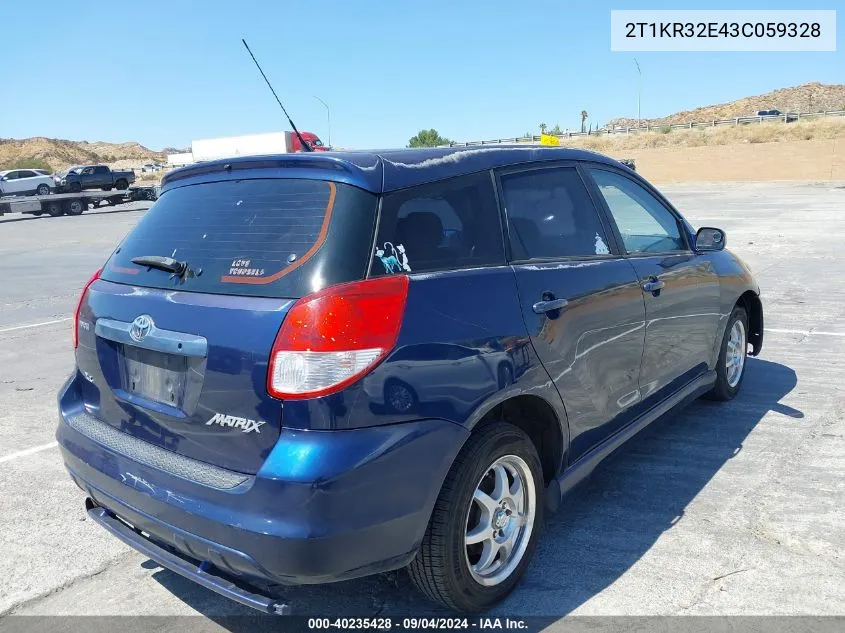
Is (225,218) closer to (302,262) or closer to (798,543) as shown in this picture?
(302,262)

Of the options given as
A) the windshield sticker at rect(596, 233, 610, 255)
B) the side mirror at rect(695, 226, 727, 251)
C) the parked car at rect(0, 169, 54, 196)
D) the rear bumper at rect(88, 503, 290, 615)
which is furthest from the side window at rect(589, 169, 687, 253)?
the parked car at rect(0, 169, 54, 196)

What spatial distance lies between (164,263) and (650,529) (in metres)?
2.53

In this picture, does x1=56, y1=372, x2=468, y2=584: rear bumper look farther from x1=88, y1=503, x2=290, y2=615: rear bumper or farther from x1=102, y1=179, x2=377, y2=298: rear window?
x1=102, y1=179, x2=377, y2=298: rear window

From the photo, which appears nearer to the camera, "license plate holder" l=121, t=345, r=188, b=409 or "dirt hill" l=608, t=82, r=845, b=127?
"license plate holder" l=121, t=345, r=188, b=409

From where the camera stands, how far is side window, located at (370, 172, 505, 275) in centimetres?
261

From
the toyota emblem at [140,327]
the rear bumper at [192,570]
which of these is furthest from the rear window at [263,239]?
the rear bumper at [192,570]

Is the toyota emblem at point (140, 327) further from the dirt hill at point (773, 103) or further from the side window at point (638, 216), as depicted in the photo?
the dirt hill at point (773, 103)

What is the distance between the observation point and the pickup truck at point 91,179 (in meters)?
35.6

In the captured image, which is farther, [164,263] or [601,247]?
[601,247]

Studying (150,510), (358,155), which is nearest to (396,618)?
(150,510)

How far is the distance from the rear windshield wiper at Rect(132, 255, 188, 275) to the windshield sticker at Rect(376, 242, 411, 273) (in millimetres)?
804

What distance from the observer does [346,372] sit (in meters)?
Answer: 2.36

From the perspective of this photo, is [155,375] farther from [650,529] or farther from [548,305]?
[650,529]

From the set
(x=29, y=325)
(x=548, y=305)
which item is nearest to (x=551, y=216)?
(x=548, y=305)
